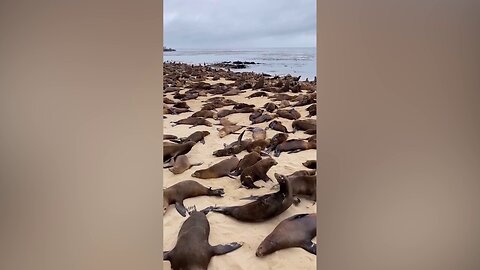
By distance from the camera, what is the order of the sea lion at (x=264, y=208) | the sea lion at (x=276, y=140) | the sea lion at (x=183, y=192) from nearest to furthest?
the sea lion at (x=264, y=208)
the sea lion at (x=183, y=192)
the sea lion at (x=276, y=140)

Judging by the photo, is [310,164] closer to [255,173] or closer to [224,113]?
[255,173]

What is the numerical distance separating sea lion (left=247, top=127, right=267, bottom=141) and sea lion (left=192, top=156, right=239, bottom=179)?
34 cm

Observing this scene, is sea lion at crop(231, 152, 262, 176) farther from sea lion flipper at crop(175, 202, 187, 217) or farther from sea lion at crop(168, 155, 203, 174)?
sea lion flipper at crop(175, 202, 187, 217)

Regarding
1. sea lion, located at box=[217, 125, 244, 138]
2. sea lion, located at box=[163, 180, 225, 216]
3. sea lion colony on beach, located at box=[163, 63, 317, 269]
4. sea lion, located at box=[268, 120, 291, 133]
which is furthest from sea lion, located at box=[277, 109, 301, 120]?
sea lion, located at box=[163, 180, 225, 216]

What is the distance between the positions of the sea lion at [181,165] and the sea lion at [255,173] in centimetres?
31

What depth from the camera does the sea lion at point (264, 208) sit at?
5.38 ft

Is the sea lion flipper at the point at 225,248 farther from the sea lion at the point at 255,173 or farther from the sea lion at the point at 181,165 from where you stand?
the sea lion at the point at 181,165

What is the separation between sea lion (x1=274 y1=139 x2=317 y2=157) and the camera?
7.48 ft

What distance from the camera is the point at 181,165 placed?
2.07 m

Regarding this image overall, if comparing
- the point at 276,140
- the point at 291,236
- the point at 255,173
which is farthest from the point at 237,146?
the point at 291,236

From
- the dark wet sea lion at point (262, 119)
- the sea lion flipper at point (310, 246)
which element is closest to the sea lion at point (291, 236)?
the sea lion flipper at point (310, 246)

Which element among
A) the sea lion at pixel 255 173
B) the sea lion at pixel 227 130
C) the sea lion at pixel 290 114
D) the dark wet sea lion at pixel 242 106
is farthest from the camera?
the dark wet sea lion at pixel 242 106
